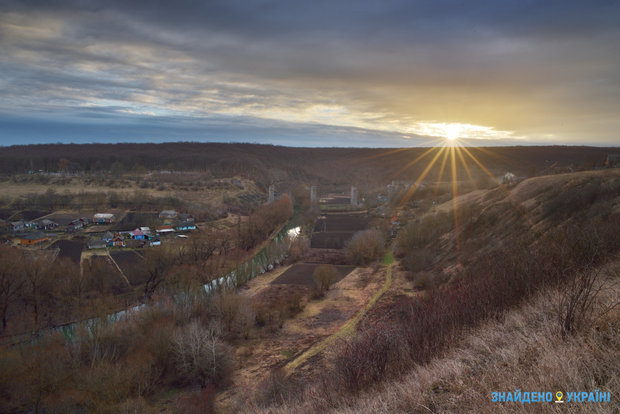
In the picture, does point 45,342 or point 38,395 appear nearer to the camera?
point 38,395

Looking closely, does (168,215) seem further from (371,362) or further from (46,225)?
(371,362)

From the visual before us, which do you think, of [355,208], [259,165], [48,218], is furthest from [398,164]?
[48,218]

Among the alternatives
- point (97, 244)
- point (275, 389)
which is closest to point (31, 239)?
point (97, 244)

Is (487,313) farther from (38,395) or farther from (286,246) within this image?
(286,246)

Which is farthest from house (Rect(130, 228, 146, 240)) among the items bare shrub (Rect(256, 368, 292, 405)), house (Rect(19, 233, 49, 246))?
bare shrub (Rect(256, 368, 292, 405))

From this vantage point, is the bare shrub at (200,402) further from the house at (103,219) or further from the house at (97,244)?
the house at (103,219)

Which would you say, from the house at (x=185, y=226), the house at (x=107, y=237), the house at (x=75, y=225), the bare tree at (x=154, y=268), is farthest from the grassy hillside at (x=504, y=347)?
the house at (x=75, y=225)
